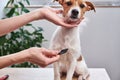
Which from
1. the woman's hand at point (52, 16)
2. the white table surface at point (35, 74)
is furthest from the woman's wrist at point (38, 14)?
the white table surface at point (35, 74)

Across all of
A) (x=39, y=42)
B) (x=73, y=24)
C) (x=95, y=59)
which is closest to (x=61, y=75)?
(x=73, y=24)

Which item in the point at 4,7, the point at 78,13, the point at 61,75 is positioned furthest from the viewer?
the point at 4,7

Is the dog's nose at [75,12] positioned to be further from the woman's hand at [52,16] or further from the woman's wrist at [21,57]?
the woman's wrist at [21,57]

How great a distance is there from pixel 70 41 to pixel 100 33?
120 centimetres

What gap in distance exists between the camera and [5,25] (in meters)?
0.95

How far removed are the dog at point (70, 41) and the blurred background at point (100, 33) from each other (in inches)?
42.0

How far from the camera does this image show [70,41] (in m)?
0.94

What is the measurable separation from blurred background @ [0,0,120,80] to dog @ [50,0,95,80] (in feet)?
3.50

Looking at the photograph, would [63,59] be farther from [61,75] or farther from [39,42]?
[39,42]

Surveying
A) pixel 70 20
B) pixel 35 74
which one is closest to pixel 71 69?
pixel 70 20

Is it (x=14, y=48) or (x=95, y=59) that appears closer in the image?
(x=14, y=48)

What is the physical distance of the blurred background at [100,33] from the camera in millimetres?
2057

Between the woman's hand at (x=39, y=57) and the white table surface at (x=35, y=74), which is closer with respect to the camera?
the woman's hand at (x=39, y=57)

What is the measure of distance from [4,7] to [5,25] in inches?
46.3
